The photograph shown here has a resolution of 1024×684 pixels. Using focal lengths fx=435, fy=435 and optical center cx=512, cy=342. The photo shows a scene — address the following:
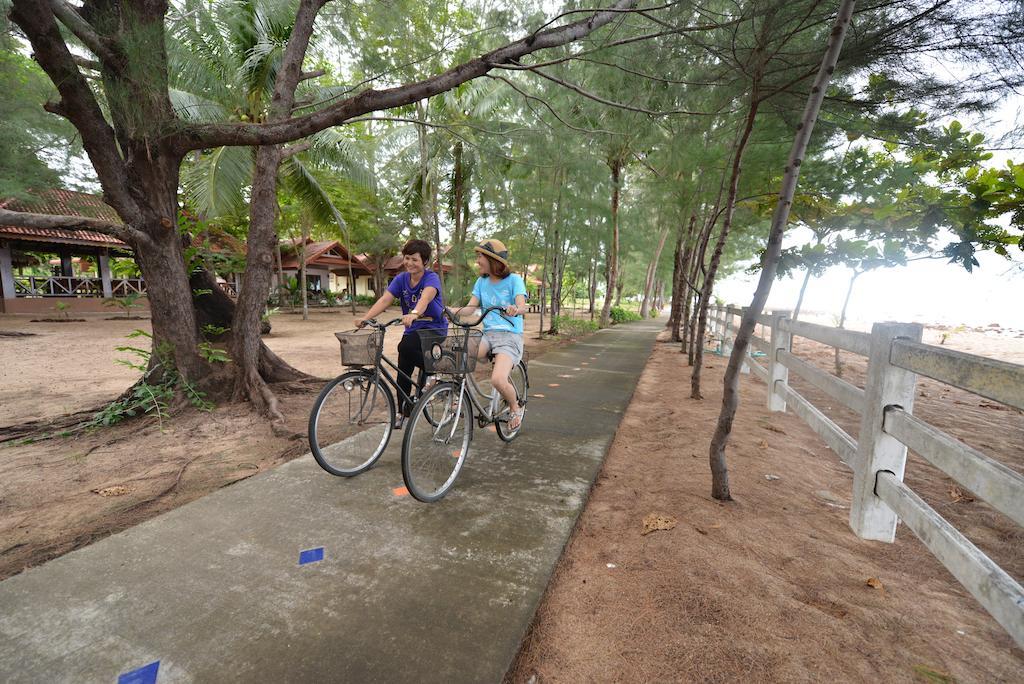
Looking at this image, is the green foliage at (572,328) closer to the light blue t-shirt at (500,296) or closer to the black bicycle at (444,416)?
the light blue t-shirt at (500,296)

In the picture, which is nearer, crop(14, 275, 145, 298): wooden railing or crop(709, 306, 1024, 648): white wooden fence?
crop(709, 306, 1024, 648): white wooden fence

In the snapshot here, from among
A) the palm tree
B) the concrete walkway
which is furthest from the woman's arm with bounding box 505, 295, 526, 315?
the palm tree

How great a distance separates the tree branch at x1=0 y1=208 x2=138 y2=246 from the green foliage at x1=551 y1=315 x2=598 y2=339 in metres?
11.1

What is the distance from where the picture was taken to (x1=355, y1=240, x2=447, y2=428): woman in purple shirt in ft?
11.0

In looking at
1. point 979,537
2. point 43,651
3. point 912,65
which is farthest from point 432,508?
point 912,65

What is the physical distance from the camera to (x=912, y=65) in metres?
2.92

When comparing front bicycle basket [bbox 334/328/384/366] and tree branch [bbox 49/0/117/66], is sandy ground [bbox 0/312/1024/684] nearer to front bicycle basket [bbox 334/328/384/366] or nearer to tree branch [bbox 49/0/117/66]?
front bicycle basket [bbox 334/328/384/366]

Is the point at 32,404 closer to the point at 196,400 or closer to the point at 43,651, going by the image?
the point at 196,400

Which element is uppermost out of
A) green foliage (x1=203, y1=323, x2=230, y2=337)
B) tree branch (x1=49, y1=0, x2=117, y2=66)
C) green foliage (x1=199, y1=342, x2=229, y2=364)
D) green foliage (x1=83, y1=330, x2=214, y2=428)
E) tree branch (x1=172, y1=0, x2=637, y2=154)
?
tree branch (x1=49, y1=0, x2=117, y2=66)

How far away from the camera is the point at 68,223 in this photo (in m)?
3.67

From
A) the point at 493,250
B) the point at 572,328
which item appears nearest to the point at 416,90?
the point at 493,250

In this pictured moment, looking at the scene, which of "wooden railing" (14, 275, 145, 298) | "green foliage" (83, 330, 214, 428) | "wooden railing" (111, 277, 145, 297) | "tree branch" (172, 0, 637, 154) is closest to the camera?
"tree branch" (172, 0, 637, 154)

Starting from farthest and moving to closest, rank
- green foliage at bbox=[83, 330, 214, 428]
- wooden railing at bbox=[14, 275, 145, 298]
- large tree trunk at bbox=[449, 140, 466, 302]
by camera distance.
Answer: wooden railing at bbox=[14, 275, 145, 298], large tree trunk at bbox=[449, 140, 466, 302], green foliage at bbox=[83, 330, 214, 428]

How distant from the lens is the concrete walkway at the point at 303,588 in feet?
5.16
